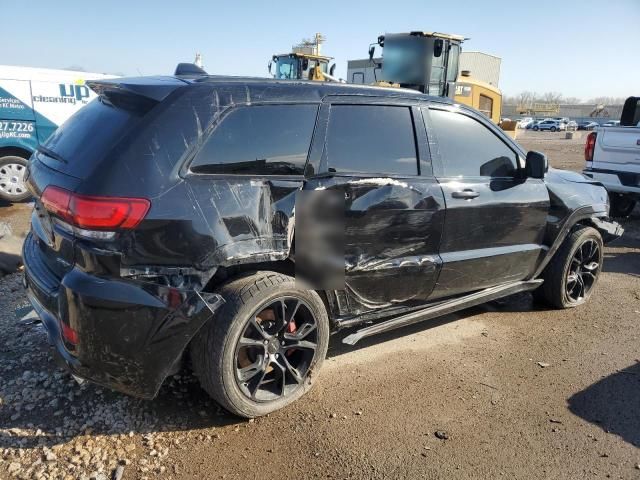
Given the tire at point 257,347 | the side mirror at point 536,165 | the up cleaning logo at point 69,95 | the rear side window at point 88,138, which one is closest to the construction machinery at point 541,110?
the up cleaning logo at point 69,95

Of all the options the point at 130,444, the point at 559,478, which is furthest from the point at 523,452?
the point at 130,444

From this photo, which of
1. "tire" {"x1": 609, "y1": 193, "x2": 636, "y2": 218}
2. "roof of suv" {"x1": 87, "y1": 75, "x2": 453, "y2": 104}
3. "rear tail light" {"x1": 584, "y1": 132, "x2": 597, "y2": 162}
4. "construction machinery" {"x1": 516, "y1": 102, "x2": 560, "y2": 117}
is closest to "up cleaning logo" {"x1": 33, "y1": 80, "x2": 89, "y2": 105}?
"roof of suv" {"x1": 87, "y1": 75, "x2": 453, "y2": 104}

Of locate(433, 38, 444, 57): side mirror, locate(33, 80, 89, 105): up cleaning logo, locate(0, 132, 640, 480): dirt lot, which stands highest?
locate(433, 38, 444, 57): side mirror

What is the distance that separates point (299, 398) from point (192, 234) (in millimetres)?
1349

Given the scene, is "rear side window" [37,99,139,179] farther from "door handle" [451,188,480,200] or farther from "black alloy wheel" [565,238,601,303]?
"black alloy wheel" [565,238,601,303]

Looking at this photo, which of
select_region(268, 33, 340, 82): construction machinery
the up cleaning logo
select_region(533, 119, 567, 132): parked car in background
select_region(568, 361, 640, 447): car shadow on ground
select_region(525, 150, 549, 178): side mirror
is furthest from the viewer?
select_region(533, 119, 567, 132): parked car in background

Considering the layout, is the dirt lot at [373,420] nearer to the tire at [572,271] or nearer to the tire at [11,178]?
the tire at [572,271]

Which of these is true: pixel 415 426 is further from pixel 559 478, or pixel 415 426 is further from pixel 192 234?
pixel 192 234

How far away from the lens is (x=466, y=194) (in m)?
3.79

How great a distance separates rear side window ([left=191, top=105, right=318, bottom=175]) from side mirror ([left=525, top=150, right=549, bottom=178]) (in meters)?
2.06

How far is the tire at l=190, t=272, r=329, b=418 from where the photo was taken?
9.04 ft

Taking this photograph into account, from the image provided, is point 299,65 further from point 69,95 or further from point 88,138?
point 88,138

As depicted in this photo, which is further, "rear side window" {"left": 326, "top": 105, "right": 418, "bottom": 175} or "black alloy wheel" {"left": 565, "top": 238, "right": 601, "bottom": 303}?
"black alloy wheel" {"left": 565, "top": 238, "right": 601, "bottom": 303}

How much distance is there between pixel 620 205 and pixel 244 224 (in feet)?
29.0
